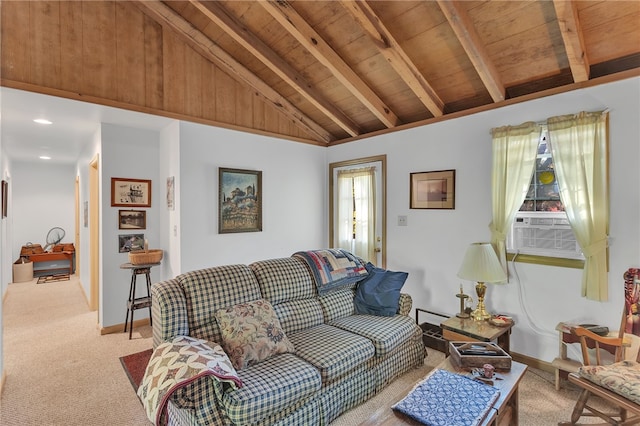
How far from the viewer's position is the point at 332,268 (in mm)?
2895

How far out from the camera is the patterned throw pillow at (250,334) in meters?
1.95

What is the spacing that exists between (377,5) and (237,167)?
2.36m

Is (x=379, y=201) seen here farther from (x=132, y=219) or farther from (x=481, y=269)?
(x=132, y=219)

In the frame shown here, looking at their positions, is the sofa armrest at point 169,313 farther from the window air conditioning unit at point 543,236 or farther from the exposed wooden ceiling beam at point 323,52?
the window air conditioning unit at point 543,236

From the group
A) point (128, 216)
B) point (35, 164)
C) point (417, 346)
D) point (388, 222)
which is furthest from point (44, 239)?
point (417, 346)

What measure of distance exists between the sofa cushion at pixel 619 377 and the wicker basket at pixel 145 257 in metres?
3.91

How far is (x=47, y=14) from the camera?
2807 mm

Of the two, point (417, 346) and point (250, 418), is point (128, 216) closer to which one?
point (250, 418)

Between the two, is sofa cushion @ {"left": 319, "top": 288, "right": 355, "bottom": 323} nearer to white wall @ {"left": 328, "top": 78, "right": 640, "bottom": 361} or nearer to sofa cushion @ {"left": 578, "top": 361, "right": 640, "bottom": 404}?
white wall @ {"left": 328, "top": 78, "right": 640, "bottom": 361}

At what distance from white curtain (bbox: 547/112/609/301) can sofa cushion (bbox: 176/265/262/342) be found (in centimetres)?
259

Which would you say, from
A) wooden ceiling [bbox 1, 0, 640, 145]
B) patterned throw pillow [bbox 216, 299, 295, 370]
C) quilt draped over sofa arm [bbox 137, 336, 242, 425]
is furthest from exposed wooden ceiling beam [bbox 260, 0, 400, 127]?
quilt draped over sofa arm [bbox 137, 336, 242, 425]

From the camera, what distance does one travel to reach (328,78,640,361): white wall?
2.39 m

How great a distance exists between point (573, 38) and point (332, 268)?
2486mm

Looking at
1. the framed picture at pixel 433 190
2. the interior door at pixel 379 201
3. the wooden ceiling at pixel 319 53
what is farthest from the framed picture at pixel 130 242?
the framed picture at pixel 433 190
